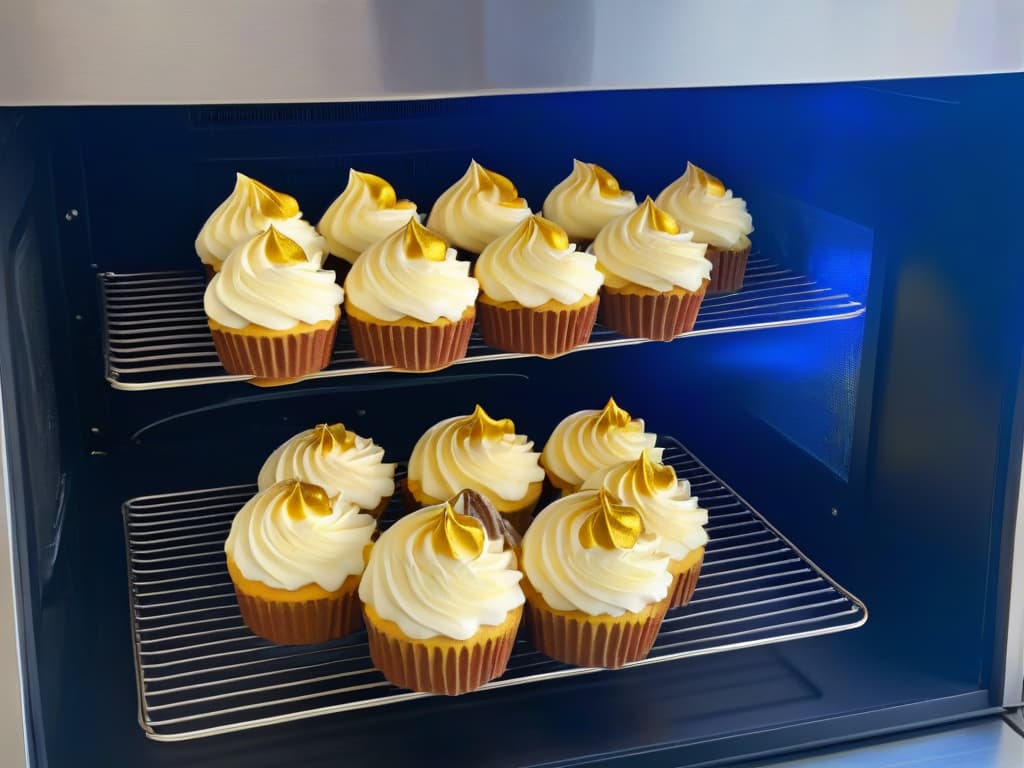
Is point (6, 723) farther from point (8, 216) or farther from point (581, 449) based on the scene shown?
point (581, 449)

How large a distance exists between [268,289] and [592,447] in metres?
0.44

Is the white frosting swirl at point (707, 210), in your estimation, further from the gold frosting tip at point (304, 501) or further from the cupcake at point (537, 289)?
the gold frosting tip at point (304, 501)

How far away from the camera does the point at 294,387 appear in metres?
1.39

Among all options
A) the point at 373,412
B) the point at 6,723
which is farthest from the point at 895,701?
the point at 6,723

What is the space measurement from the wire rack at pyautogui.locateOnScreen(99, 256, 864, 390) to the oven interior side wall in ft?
0.09

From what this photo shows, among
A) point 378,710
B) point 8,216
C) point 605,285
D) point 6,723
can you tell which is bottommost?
point 378,710

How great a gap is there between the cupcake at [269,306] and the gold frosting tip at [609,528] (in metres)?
0.32

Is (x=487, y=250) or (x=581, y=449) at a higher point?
(x=487, y=250)

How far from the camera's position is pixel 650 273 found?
1141 mm

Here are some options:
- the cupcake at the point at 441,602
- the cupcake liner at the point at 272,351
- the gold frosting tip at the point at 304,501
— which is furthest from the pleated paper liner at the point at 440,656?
the cupcake liner at the point at 272,351

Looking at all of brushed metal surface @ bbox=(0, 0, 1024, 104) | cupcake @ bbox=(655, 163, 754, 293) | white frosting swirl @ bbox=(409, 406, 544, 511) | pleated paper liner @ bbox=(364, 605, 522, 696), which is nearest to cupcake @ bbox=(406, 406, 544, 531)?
white frosting swirl @ bbox=(409, 406, 544, 511)

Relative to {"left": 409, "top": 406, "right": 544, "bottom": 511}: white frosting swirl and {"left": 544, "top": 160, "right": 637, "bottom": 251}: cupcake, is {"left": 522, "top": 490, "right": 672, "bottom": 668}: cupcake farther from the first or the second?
{"left": 544, "top": 160, "right": 637, "bottom": 251}: cupcake

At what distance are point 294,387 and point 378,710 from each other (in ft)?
1.50

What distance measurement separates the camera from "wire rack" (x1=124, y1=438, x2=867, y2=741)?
108cm
